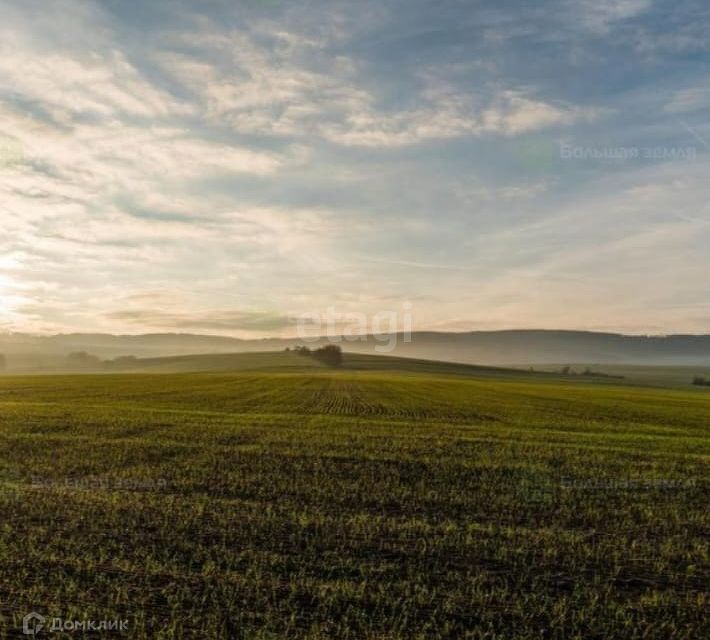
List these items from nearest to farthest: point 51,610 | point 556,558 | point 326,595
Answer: point 51,610 < point 326,595 < point 556,558

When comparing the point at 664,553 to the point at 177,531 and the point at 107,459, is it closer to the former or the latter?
the point at 177,531

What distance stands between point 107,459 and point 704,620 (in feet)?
61.0

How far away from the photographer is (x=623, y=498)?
52.1 feet

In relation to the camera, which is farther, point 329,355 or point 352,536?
point 329,355

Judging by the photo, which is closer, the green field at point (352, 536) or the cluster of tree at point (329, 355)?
the green field at point (352, 536)

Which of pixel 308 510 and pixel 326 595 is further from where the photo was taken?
pixel 308 510

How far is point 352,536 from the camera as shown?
1158cm

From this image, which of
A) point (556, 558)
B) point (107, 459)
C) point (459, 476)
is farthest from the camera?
point (107, 459)

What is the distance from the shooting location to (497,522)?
12930mm

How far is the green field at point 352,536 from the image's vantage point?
26.9 ft

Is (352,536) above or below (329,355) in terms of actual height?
above

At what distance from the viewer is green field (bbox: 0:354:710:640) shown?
821 cm

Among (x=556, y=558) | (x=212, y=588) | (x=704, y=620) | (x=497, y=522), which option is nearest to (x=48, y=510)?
(x=212, y=588)

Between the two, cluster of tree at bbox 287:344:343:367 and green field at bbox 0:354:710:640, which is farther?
cluster of tree at bbox 287:344:343:367
